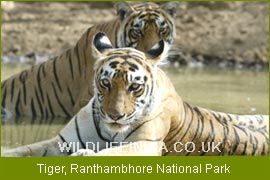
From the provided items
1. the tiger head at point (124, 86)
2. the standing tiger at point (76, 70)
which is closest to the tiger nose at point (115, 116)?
the tiger head at point (124, 86)

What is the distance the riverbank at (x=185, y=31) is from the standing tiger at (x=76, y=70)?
3939mm

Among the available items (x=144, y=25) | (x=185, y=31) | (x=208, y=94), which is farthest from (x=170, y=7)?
(x=185, y=31)

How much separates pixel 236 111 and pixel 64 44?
5254 mm

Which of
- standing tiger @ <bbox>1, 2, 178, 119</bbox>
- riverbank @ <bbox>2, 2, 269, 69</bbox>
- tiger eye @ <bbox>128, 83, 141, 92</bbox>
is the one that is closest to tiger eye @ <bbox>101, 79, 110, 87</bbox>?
tiger eye @ <bbox>128, 83, 141, 92</bbox>

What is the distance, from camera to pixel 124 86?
509 centimetres

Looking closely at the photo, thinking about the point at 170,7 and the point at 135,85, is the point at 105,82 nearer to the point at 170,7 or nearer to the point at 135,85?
the point at 135,85

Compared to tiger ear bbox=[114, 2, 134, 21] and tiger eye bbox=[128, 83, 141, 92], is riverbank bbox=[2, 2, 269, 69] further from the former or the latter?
tiger eye bbox=[128, 83, 141, 92]

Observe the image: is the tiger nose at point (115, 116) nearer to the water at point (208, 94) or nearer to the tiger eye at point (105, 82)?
the tiger eye at point (105, 82)

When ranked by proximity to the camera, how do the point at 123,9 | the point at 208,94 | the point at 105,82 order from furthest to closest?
the point at 208,94 → the point at 123,9 → the point at 105,82

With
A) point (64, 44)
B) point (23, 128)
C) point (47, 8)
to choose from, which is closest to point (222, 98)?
point (23, 128)

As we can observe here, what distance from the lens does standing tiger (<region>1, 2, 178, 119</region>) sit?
7.41 metres

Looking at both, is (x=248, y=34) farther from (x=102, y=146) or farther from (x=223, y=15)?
(x=102, y=146)

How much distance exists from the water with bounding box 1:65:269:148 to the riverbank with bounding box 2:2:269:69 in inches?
30.3

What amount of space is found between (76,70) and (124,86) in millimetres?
2749
